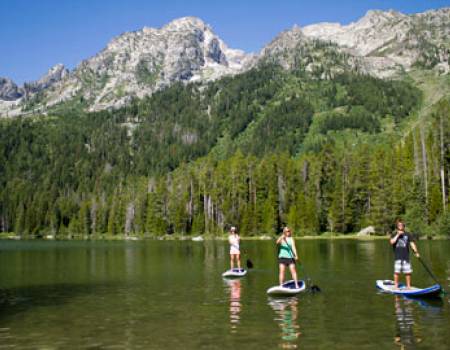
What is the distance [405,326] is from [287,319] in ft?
15.4

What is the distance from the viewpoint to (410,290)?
27.2 metres

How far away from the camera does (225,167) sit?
540 ft

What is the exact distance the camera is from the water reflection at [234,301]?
Result: 21.4 m

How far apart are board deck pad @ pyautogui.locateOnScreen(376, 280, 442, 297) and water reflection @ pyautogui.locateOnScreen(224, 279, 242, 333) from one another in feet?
26.7

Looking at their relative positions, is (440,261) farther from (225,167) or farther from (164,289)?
(225,167)

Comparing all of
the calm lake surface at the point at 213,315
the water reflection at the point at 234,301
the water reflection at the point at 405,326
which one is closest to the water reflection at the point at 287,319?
the calm lake surface at the point at 213,315

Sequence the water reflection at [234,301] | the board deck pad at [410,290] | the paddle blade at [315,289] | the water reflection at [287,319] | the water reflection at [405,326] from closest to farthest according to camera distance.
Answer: the water reflection at [405,326]
the water reflection at [287,319]
the water reflection at [234,301]
the board deck pad at [410,290]
the paddle blade at [315,289]

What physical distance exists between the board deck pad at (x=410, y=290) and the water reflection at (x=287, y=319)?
210 inches

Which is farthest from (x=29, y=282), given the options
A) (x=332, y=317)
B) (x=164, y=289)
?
(x=332, y=317)

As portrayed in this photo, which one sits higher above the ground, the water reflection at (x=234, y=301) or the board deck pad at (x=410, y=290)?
the board deck pad at (x=410, y=290)

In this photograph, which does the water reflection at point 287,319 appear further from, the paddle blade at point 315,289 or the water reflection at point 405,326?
the water reflection at point 405,326

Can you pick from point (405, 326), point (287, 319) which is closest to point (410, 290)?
point (405, 326)

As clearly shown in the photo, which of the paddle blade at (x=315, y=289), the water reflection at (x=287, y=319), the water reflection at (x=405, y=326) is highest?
the paddle blade at (x=315, y=289)

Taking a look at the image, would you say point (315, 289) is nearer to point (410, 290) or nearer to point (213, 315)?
point (410, 290)
